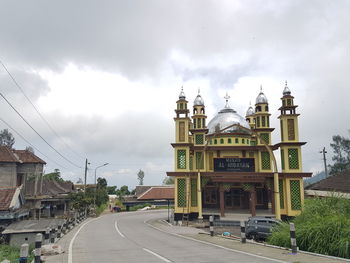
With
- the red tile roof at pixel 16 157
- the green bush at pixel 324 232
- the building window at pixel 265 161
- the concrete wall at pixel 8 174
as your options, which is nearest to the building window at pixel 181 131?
the building window at pixel 265 161

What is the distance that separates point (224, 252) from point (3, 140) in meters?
68.9

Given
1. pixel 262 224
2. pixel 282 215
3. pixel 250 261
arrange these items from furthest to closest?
pixel 282 215 → pixel 262 224 → pixel 250 261

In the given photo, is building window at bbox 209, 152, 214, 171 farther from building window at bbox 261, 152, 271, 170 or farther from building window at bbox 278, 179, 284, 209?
building window at bbox 278, 179, 284, 209

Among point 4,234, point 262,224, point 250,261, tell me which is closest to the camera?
point 250,261

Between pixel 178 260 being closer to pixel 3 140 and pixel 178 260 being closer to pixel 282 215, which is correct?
pixel 282 215

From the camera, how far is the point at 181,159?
28.3 metres

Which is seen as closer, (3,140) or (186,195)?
(186,195)

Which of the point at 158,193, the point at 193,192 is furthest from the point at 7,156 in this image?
the point at 158,193

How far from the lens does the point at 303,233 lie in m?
10.3

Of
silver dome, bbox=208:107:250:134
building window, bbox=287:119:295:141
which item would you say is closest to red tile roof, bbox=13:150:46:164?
silver dome, bbox=208:107:250:134

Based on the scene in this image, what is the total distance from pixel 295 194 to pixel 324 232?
60.9 ft

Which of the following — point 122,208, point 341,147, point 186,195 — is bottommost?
point 122,208

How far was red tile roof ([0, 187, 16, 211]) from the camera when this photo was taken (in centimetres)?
2298

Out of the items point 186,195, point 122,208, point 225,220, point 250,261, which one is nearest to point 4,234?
point 186,195
